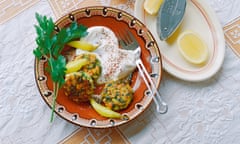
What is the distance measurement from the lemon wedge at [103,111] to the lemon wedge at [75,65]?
74mm

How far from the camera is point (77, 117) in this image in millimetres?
929

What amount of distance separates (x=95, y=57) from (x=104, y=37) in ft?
0.19

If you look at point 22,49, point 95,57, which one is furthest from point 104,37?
point 22,49

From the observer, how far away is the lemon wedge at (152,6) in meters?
1.00

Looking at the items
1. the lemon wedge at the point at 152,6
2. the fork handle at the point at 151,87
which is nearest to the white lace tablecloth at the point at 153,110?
the fork handle at the point at 151,87

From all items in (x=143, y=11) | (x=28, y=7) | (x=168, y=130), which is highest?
(x=28, y=7)

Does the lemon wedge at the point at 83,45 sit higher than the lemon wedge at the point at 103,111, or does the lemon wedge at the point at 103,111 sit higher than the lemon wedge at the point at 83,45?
the lemon wedge at the point at 83,45

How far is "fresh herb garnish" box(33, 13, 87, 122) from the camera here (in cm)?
92

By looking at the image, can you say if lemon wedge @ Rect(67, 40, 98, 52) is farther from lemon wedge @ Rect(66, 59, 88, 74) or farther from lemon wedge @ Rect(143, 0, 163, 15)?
lemon wedge @ Rect(143, 0, 163, 15)

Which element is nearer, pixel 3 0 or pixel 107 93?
pixel 107 93

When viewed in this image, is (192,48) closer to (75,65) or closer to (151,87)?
(151,87)

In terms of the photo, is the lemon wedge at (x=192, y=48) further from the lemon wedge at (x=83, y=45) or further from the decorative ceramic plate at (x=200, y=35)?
the lemon wedge at (x=83, y=45)

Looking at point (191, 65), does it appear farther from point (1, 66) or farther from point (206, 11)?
point (1, 66)

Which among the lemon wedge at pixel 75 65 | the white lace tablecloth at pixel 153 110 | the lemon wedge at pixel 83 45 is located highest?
the lemon wedge at pixel 83 45
